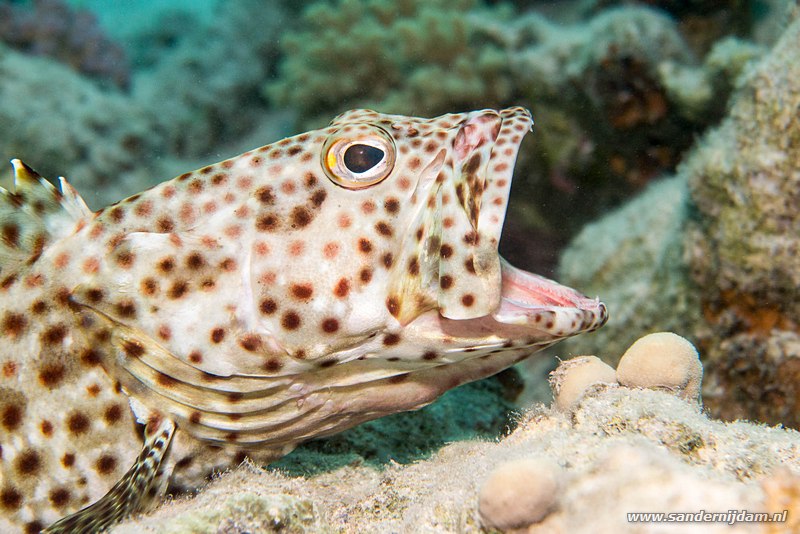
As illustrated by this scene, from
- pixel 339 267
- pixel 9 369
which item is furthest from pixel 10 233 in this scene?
pixel 339 267

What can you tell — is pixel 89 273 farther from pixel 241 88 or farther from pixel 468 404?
pixel 241 88

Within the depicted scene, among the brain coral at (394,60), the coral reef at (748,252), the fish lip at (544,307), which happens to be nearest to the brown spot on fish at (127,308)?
the fish lip at (544,307)

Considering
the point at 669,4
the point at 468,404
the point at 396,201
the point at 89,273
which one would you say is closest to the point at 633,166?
the point at 669,4

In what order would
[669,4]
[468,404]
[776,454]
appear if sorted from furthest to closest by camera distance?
1. [669,4]
2. [468,404]
3. [776,454]

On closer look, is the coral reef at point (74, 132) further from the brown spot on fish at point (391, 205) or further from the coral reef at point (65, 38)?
the brown spot on fish at point (391, 205)

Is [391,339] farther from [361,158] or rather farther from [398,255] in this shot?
[361,158]

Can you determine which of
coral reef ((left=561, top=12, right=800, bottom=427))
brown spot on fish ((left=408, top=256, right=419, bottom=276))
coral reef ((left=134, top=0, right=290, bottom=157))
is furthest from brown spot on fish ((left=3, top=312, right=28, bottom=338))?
coral reef ((left=134, top=0, right=290, bottom=157))

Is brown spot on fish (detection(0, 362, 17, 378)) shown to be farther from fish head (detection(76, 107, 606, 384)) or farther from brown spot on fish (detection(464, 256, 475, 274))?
brown spot on fish (detection(464, 256, 475, 274))
